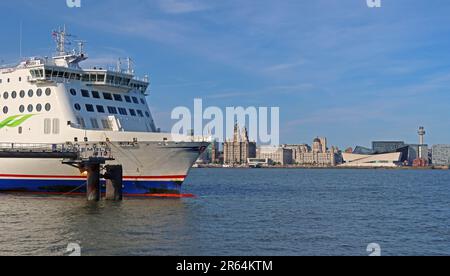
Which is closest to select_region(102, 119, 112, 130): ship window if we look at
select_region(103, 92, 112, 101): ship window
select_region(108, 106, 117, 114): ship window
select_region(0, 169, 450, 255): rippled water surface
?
select_region(108, 106, 117, 114): ship window

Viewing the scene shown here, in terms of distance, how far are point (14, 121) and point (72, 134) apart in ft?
16.6

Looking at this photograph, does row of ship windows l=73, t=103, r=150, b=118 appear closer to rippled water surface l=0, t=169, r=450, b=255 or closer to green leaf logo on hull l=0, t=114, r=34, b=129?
green leaf logo on hull l=0, t=114, r=34, b=129

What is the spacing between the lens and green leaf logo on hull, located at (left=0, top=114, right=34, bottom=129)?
121ft

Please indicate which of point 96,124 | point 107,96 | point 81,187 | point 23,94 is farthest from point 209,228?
point 23,94

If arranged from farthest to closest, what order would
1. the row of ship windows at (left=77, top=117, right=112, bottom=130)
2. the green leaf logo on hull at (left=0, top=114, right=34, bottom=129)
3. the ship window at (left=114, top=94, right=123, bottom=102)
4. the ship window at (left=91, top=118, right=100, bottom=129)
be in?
the ship window at (left=114, top=94, right=123, bottom=102)
the ship window at (left=91, top=118, right=100, bottom=129)
the green leaf logo on hull at (left=0, top=114, right=34, bottom=129)
the row of ship windows at (left=77, top=117, right=112, bottom=130)

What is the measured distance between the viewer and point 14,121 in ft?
122

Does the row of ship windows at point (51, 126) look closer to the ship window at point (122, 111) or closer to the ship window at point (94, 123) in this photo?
the ship window at point (94, 123)

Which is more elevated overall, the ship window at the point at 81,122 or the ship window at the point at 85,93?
the ship window at the point at 85,93

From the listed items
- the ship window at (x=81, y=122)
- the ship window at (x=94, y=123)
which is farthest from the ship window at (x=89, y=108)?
the ship window at (x=81, y=122)

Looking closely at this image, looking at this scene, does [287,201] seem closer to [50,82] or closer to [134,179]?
[134,179]

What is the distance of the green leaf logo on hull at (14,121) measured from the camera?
121ft
